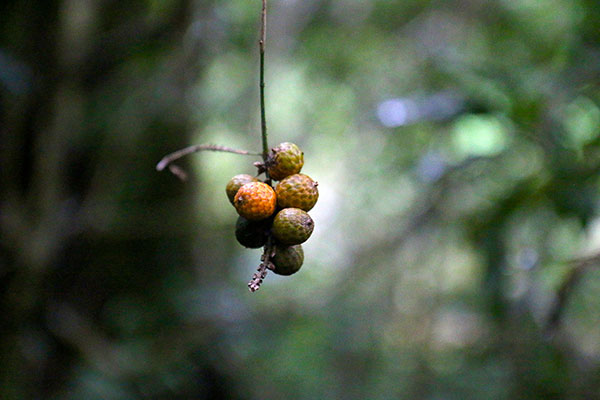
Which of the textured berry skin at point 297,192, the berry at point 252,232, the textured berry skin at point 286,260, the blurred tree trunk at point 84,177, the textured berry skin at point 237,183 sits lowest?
the textured berry skin at point 286,260

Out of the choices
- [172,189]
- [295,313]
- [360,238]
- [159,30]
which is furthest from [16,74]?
[360,238]

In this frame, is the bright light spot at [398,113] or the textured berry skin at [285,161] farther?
the bright light spot at [398,113]

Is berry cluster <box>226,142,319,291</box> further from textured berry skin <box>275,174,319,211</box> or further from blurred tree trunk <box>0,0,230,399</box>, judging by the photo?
blurred tree trunk <box>0,0,230,399</box>

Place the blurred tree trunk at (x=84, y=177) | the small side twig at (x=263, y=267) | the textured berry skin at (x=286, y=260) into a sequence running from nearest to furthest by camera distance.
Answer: the small side twig at (x=263, y=267), the textured berry skin at (x=286, y=260), the blurred tree trunk at (x=84, y=177)

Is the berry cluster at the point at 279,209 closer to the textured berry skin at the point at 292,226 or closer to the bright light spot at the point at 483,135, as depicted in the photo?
the textured berry skin at the point at 292,226

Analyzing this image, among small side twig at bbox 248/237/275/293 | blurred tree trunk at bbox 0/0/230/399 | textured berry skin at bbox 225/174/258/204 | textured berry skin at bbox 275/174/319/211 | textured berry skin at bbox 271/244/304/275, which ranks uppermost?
blurred tree trunk at bbox 0/0/230/399

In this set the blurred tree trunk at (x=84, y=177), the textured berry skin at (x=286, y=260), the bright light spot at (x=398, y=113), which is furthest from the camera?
the blurred tree trunk at (x=84, y=177)

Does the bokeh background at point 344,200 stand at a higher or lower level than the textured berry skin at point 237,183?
higher

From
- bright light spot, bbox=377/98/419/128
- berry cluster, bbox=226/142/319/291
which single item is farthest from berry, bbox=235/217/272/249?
bright light spot, bbox=377/98/419/128

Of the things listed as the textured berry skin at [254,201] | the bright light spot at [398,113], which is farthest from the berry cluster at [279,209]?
the bright light spot at [398,113]
